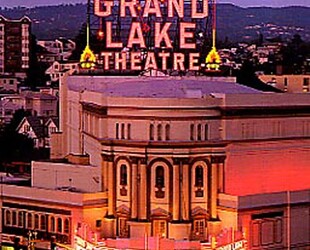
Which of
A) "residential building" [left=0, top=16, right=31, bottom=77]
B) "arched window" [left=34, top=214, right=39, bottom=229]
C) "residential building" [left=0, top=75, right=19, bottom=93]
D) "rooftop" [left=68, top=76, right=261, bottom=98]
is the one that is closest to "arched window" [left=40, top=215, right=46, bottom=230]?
"arched window" [left=34, top=214, right=39, bottom=229]

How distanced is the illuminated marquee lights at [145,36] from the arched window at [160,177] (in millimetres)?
15047

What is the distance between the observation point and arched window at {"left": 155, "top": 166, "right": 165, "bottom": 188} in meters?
46.5

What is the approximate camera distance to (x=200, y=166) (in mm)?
46938

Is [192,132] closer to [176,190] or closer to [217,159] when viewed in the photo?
[217,159]

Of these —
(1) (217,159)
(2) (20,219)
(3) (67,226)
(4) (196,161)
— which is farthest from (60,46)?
(4) (196,161)

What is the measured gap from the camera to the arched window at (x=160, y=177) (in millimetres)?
46531

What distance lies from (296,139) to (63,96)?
18.8 m

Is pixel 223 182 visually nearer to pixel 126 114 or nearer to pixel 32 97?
pixel 126 114

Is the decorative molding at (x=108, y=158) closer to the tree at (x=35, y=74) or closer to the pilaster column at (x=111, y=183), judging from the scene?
the pilaster column at (x=111, y=183)

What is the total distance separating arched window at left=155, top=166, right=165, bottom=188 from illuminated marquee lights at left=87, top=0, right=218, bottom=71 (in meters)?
15.0

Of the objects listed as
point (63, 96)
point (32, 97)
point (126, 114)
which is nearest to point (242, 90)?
point (126, 114)

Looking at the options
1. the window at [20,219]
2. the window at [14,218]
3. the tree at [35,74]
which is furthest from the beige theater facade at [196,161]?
the tree at [35,74]

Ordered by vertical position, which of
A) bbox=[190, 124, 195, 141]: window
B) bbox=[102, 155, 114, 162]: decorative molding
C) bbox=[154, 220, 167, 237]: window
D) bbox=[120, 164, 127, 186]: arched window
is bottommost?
bbox=[154, 220, 167, 237]: window

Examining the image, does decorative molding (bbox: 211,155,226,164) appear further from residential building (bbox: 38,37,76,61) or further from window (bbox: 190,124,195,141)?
residential building (bbox: 38,37,76,61)
